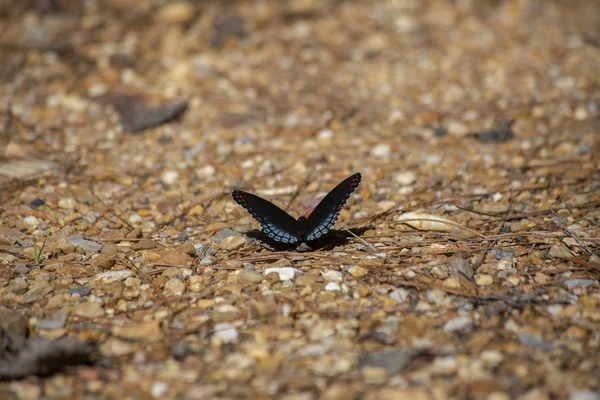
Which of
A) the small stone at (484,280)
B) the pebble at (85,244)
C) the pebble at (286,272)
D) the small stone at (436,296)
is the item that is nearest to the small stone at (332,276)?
the pebble at (286,272)

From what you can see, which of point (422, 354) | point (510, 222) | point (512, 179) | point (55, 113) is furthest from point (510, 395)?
point (55, 113)

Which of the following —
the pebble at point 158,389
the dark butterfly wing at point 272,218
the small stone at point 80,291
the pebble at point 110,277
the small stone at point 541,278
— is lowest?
the small stone at point 541,278

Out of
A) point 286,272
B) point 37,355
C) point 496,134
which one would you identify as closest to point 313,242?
point 286,272

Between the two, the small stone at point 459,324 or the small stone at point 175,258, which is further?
the small stone at point 175,258

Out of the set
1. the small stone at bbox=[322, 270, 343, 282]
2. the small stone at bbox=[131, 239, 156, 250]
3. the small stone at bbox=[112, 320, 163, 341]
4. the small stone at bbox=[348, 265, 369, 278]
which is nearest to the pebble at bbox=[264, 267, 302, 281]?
the small stone at bbox=[322, 270, 343, 282]

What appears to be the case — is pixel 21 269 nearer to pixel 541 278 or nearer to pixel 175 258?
pixel 175 258

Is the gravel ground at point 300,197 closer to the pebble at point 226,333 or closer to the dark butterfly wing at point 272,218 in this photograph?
the pebble at point 226,333

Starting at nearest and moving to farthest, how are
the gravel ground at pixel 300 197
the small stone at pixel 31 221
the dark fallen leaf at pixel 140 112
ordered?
the gravel ground at pixel 300 197 → the small stone at pixel 31 221 → the dark fallen leaf at pixel 140 112

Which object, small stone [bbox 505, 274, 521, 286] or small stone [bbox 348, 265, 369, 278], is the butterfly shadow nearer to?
small stone [bbox 348, 265, 369, 278]
